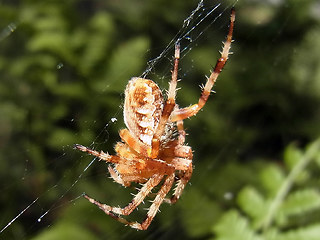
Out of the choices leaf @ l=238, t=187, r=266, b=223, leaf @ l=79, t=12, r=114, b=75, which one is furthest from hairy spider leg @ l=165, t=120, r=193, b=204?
leaf @ l=79, t=12, r=114, b=75

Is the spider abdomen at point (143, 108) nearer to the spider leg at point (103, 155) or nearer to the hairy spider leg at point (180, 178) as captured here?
the spider leg at point (103, 155)

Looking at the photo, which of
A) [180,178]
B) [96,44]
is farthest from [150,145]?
[96,44]

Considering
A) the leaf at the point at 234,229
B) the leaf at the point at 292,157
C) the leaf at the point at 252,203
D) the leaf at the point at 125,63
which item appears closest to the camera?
the leaf at the point at 234,229

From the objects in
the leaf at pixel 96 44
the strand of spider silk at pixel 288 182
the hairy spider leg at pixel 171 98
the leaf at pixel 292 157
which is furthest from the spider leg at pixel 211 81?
the leaf at pixel 96 44

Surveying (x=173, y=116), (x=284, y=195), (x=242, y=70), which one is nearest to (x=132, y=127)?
(x=173, y=116)

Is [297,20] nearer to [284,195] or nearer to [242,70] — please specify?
[242,70]

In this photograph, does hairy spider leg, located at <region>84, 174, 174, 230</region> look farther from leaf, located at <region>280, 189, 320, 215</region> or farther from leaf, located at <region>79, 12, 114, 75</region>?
leaf, located at <region>79, 12, 114, 75</region>
